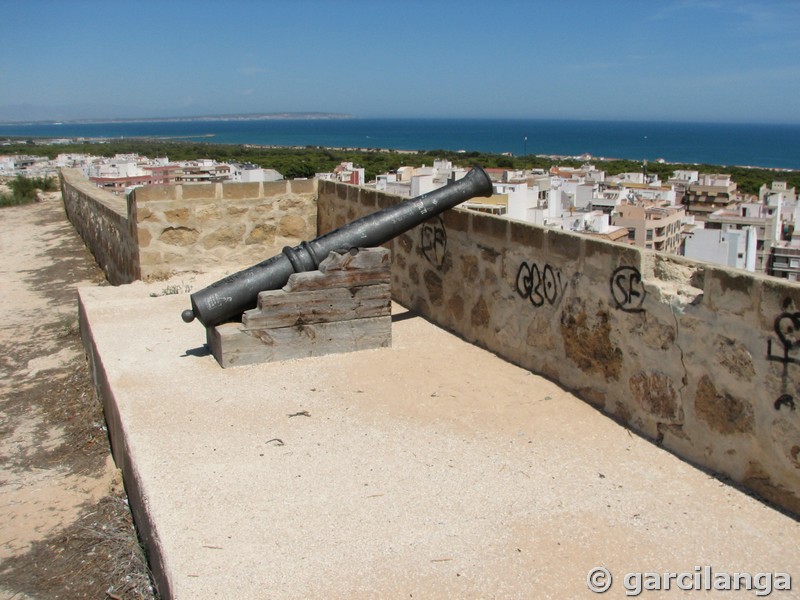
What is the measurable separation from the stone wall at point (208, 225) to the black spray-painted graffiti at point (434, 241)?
261 centimetres

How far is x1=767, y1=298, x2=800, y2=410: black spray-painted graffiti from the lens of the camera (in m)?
2.89

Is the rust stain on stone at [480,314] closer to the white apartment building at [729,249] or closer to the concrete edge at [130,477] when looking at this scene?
the concrete edge at [130,477]

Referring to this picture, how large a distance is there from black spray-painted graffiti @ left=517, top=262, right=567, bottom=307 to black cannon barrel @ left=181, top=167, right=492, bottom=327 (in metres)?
0.89

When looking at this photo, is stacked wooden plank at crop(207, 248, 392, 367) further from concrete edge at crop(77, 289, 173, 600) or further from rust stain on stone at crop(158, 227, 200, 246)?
rust stain on stone at crop(158, 227, 200, 246)

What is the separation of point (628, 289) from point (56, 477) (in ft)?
10.5

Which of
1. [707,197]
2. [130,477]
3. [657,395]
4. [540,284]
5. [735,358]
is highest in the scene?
[540,284]

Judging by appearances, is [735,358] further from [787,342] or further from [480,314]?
[480,314]

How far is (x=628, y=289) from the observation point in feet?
12.3

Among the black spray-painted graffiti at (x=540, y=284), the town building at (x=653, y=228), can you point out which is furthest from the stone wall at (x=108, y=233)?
the town building at (x=653, y=228)

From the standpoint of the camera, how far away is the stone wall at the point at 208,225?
24.4 ft

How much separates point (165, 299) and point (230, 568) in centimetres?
430

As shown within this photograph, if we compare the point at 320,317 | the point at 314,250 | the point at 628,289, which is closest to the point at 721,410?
the point at 628,289

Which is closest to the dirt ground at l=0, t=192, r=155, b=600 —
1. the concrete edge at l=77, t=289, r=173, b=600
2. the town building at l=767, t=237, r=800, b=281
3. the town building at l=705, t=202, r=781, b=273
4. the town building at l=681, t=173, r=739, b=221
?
the concrete edge at l=77, t=289, r=173, b=600

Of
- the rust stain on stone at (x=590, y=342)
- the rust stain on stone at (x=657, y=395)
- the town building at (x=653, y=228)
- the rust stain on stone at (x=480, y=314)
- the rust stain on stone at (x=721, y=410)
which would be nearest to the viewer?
the rust stain on stone at (x=721, y=410)
